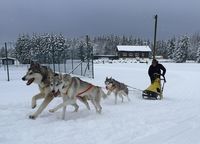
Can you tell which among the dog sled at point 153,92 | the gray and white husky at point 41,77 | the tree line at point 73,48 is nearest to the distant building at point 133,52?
the tree line at point 73,48

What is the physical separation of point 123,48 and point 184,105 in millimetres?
102477

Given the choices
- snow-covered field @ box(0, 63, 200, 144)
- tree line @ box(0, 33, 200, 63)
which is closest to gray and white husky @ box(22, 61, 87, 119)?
snow-covered field @ box(0, 63, 200, 144)

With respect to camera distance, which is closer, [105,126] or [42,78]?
[105,126]

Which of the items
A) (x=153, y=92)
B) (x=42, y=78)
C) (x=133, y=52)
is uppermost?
(x=42, y=78)

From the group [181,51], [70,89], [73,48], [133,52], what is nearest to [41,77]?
[70,89]

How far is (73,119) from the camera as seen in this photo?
25.4 ft

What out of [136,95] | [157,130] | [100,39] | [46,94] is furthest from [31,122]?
[100,39]

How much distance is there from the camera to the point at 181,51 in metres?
81.7

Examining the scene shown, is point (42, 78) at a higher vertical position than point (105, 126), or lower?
higher

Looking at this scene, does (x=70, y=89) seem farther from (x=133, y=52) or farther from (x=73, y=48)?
(x=133, y=52)

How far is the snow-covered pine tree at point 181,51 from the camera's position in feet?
268

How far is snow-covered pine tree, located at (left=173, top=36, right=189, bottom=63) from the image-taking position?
8169cm

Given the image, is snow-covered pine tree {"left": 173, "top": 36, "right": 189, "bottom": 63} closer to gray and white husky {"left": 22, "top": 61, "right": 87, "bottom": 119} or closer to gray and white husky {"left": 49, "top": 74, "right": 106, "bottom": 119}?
gray and white husky {"left": 49, "top": 74, "right": 106, "bottom": 119}

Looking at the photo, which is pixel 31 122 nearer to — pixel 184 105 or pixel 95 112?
pixel 95 112
